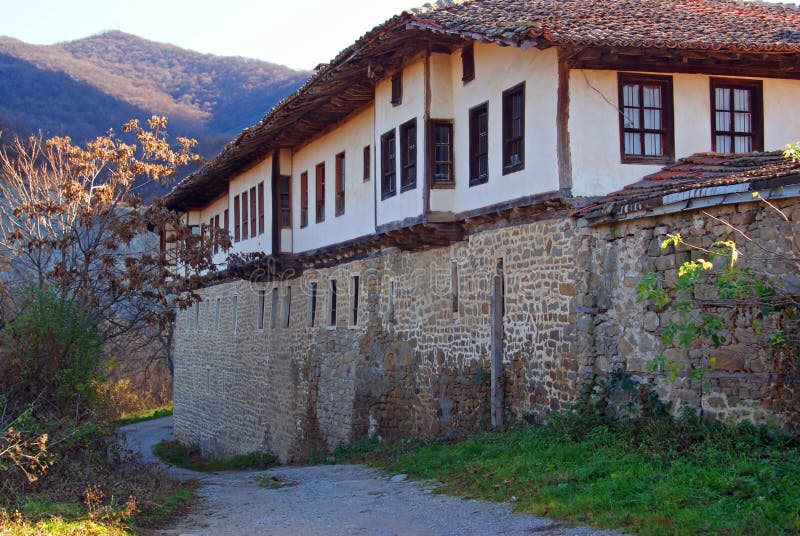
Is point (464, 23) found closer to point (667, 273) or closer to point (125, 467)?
point (667, 273)

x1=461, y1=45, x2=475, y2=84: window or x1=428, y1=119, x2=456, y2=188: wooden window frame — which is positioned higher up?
x1=461, y1=45, x2=475, y2=84: window

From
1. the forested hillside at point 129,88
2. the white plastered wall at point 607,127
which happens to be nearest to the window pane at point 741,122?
the white plastered wall at point 607,127

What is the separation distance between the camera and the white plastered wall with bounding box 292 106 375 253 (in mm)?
19844

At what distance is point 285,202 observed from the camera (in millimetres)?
24766

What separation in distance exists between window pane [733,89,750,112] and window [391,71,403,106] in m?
5.88

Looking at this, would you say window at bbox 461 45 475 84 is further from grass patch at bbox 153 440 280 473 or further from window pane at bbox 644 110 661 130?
grass patch at bbox 153 440 280 473

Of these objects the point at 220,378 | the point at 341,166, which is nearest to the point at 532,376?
the point at 341,166

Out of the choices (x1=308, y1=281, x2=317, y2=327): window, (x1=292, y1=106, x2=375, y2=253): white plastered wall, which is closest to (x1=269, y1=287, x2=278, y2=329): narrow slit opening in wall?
(x1=292, y1=106, x2=375, y2=253): white plastered wall

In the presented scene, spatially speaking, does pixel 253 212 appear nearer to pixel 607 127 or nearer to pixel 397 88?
pixel 397 88

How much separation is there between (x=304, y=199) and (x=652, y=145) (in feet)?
39.2

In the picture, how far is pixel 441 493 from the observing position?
38.9 feet

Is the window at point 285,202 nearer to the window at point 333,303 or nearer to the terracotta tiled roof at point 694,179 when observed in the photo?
the window at point 333,303

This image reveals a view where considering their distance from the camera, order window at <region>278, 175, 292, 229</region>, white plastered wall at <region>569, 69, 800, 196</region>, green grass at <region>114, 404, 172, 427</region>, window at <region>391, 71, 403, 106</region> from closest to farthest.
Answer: white plastered wall at <region>569, 69, 800, 196</region> < window at <region>391, 71, 403, 106</region> < window at <region>278, 175, 292, 229</region> < green grass at <region>114, 404, 172, 427</region>

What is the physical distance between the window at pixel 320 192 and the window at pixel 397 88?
17.8 feet
